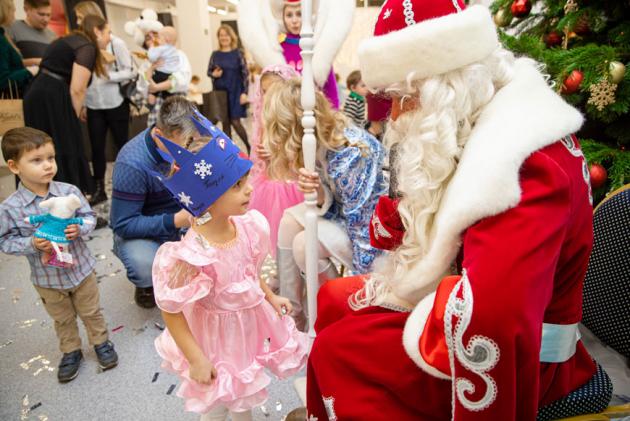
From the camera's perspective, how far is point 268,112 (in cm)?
168

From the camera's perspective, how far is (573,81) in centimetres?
142

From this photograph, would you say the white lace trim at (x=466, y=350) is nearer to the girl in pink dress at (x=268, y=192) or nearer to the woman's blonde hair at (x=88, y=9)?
the girl in pink dress at (x=268, y=192)

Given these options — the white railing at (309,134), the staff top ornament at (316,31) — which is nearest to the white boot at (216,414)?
the white railing at (309,134)

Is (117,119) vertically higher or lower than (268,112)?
lower

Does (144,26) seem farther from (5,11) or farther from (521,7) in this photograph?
(521,7)

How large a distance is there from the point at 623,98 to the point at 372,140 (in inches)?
34.8

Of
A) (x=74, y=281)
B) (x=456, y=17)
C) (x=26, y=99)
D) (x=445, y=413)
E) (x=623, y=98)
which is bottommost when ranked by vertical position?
(x=74, y=281)

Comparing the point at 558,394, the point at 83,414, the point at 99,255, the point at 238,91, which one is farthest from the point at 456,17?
the point at 238,91

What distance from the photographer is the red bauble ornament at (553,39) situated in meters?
1.81

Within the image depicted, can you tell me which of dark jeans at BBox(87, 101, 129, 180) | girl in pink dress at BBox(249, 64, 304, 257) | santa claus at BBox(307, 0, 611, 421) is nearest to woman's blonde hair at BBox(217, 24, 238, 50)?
dark jeans at BBox(87, 101, 129, 180)

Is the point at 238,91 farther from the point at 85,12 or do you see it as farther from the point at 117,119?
the point at 85,12

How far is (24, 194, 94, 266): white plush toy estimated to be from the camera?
147 cm

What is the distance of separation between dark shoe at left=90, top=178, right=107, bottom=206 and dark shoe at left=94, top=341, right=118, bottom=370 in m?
2.06

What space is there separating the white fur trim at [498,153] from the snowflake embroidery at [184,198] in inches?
24.1
